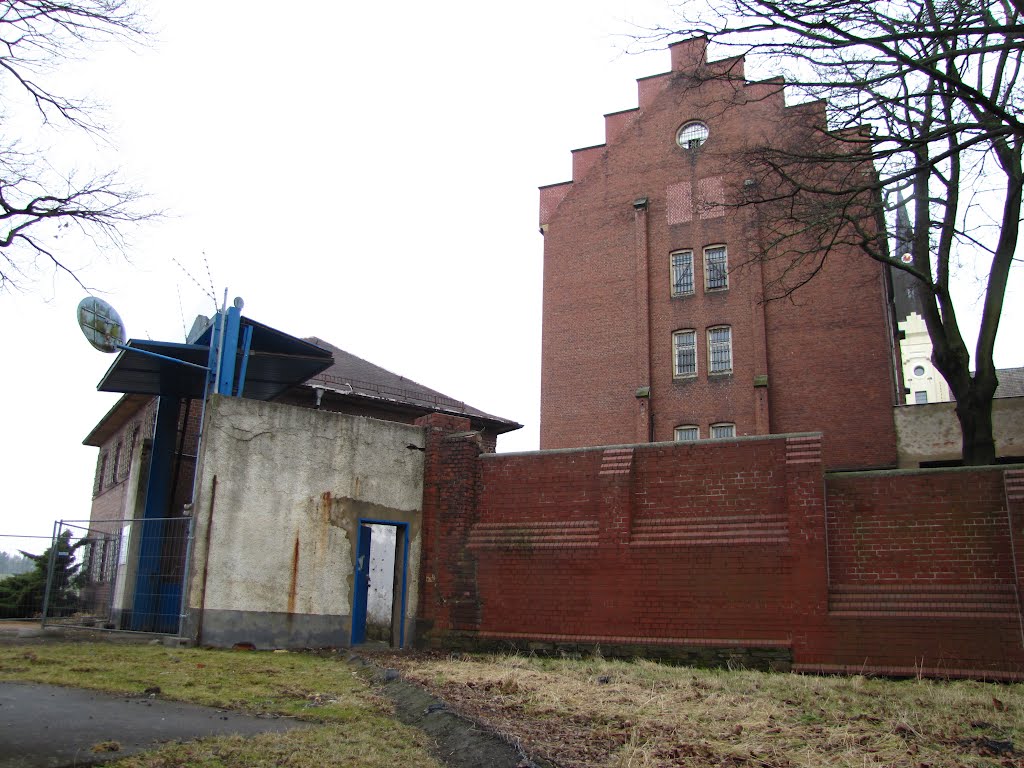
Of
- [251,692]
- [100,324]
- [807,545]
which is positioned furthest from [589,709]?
[100,324]

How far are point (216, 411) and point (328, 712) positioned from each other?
22.8 feet

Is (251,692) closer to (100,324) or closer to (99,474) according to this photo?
(100,324)

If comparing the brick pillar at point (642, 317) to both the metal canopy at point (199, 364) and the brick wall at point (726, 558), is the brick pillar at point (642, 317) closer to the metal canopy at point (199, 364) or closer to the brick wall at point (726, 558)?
the metal canopy at point (199, 364)

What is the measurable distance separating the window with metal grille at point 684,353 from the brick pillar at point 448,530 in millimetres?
13758

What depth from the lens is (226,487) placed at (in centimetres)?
1323

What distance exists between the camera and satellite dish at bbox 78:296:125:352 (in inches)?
543

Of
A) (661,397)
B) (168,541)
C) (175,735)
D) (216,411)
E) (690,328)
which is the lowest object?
(175,735)

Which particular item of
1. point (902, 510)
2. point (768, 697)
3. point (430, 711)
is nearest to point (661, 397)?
point (902, 510)

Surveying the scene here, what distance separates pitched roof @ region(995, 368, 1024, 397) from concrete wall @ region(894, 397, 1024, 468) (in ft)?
36.7

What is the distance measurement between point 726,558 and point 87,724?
27.3ft

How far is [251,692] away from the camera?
848cm

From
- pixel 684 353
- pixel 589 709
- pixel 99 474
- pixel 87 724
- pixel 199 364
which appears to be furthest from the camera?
pixel 99 474

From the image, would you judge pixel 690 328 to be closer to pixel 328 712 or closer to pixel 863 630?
pixel 863 630

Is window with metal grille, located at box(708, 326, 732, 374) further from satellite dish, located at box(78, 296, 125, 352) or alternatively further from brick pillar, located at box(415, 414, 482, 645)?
satellite dish, located at box(78, 296, 125, 352)
